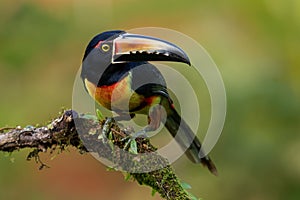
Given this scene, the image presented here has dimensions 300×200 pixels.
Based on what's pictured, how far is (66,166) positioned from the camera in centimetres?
600

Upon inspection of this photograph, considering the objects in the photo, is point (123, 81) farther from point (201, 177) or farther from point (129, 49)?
point (201, 177)

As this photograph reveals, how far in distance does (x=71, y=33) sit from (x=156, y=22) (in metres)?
0.97

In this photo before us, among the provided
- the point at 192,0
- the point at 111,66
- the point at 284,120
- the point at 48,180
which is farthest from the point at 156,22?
the point at 111,66

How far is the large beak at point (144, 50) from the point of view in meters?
2.42

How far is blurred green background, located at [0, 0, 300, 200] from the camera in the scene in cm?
404

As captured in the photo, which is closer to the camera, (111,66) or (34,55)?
(111,66)

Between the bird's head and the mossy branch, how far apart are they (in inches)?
14.1

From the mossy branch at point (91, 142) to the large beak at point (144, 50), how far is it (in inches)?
14.0

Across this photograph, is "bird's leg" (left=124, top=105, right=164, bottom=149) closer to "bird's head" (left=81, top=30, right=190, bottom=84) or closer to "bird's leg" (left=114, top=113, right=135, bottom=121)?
"bird's leg" (left=114, top=113, right=135, bottom=121)

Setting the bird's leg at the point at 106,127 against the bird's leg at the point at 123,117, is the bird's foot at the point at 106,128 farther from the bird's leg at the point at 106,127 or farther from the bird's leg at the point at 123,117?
the bird's leg at the point at 123,117

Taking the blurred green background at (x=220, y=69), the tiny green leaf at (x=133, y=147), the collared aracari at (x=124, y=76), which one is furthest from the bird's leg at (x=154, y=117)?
the blurred green background at (x=220, y=69)

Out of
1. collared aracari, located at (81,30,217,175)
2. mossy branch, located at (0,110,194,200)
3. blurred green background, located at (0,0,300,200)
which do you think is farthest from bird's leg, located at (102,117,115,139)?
blurred green background, located at (0,0,300,200)

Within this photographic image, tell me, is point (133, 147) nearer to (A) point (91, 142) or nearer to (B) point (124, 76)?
(A) point (91, 142)

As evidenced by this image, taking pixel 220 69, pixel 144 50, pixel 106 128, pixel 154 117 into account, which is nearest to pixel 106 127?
pixel 106 128
